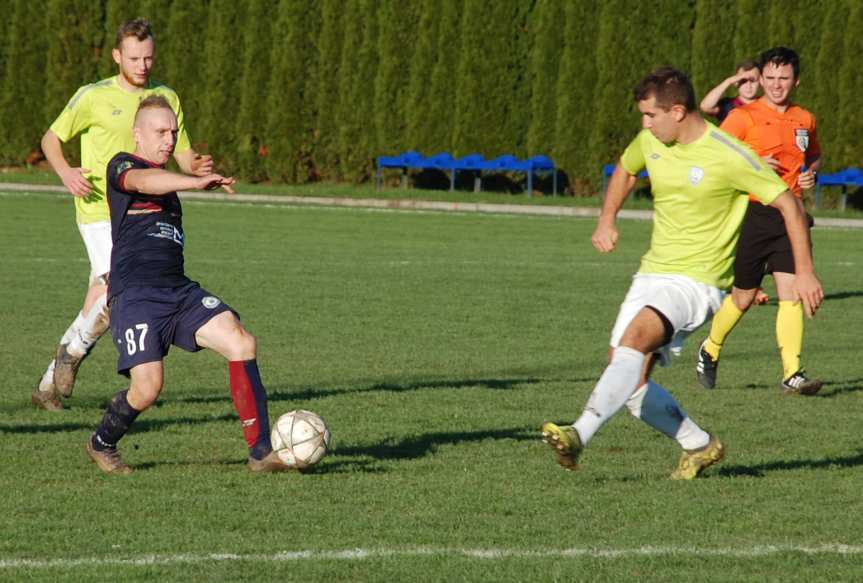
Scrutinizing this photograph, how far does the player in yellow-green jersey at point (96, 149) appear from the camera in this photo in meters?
8.97

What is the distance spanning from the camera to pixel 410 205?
33.7 meters

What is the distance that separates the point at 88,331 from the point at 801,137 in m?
5.22

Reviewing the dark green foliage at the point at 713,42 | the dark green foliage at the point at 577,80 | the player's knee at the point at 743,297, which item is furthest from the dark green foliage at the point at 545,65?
the player's knee at the point at 743,297

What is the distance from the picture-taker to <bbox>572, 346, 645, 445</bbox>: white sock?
22.4ft

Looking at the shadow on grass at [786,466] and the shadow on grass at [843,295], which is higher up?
the shadow on grass at [786,466]

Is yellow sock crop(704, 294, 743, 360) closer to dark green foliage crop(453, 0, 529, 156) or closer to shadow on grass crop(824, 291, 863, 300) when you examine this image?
shadow on grass crop(824, 291, 863, 300)

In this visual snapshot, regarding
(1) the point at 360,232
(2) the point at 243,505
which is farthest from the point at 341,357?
(1) the point at 360,232

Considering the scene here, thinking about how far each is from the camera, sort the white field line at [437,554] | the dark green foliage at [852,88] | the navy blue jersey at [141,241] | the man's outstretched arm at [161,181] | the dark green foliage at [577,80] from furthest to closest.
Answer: the dark green foliage at [577,80]
the dark green foliage at [852,88]
the navy blue jersey at [141,241]
the man's outstretched arm at [161,181]
the white field line at [437,554]

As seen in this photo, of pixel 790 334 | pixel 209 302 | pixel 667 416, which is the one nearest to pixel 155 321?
pixel 209 302

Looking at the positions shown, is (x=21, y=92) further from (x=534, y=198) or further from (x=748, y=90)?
(x=748, y=90)

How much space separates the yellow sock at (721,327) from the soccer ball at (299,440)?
13.8 feet

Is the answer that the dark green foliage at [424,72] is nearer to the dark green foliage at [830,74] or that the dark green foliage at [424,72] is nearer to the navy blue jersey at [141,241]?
the dark green foliage at [830,74]

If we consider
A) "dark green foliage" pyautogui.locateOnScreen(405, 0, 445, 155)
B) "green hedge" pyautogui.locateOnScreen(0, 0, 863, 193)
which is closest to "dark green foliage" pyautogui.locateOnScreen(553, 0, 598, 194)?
"green hedge" pyautogui.locateOnScreen(0, 0, 863, 193)

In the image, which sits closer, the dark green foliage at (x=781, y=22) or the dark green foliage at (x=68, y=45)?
the dark green foliage at (x=781, y=22)
